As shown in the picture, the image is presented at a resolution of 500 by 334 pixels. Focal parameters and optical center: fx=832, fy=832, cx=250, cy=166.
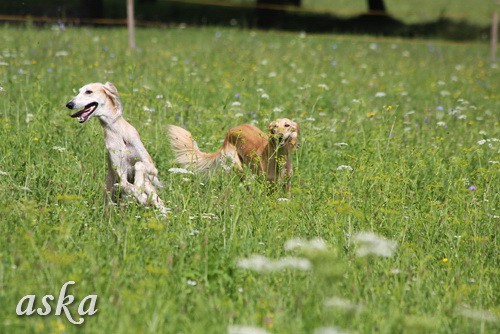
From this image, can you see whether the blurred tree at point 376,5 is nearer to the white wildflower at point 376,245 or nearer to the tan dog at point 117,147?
the tan dog at point 117,147

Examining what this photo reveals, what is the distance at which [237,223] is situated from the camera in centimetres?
511

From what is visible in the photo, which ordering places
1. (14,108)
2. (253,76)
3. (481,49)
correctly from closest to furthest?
(14,108) → (253,76) → (481,49)

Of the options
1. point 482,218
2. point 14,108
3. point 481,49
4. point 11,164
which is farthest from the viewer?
point 481,49

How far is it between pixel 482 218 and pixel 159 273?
255cm

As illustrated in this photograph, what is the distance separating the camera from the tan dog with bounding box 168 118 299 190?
6.58m

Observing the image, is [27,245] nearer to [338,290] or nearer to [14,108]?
[338,290]

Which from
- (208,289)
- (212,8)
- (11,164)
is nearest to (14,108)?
(11,164)

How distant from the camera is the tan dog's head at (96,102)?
5473mm

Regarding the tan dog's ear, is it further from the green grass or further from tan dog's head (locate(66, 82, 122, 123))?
the green grass

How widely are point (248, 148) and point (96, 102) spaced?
1.77 meters

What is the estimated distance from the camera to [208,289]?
4.15 meters

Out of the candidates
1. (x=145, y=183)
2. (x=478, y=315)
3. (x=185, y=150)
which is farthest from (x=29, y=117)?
(x=478, y=315)

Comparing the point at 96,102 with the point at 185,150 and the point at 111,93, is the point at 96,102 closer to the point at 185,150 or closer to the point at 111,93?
A: the point at 111,93

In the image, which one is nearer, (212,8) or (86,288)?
(86,288)
